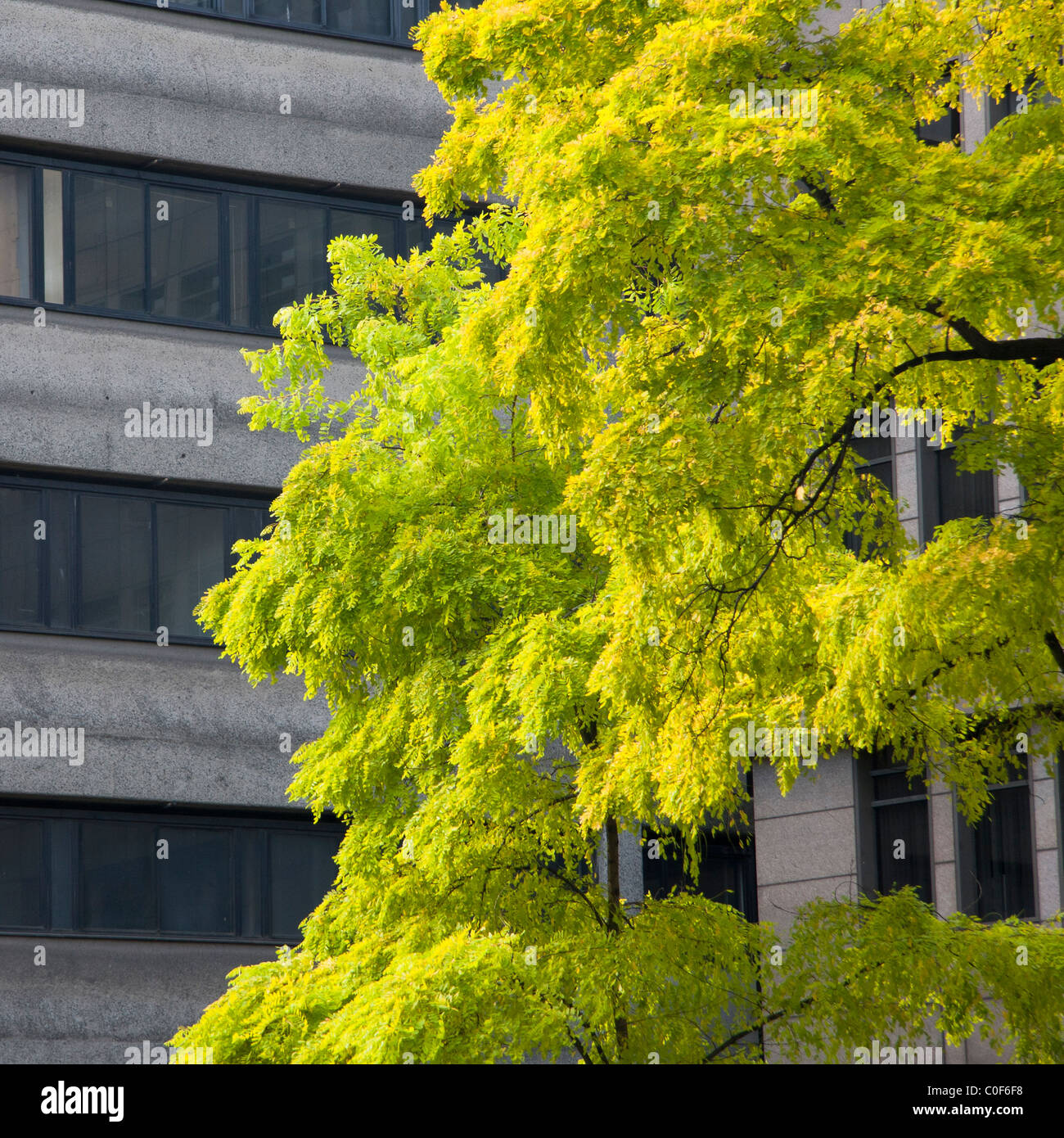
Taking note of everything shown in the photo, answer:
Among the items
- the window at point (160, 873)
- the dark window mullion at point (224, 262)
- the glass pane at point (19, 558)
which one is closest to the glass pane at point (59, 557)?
the glass pane at point (19, 558)

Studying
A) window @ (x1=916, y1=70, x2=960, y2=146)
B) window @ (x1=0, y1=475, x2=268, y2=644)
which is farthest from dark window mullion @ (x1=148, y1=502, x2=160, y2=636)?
window @ (x1=916, y1=70, x2=960, y2=146)

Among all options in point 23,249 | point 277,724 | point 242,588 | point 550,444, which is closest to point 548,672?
point 550,444

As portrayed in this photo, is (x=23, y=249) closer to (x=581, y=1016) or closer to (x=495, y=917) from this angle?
(x=495, y=917)

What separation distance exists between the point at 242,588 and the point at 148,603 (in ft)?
34.0

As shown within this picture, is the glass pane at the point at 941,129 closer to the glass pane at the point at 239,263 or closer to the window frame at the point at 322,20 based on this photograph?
the window frame at the point at 322,20

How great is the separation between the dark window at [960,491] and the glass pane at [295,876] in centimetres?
990

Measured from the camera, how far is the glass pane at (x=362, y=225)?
26594 millimetres

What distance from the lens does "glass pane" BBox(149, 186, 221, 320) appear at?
2539 centimetres

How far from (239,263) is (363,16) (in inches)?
182

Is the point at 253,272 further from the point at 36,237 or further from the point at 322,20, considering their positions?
the point at 322,20

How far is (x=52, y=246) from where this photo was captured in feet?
81.0
